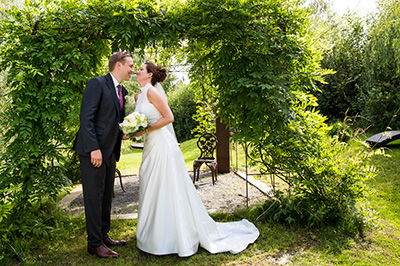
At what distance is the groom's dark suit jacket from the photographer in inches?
125

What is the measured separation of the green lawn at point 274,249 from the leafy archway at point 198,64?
39 cm

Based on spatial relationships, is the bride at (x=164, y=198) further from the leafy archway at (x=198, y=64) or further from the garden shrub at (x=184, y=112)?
the garden shrub at (x=184, y=112)

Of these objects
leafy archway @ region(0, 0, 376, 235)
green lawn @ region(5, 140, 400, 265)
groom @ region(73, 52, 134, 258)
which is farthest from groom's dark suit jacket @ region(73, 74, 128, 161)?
green lawn @ region(5, 140, 400, 265)

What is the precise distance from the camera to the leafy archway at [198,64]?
12.7 ft

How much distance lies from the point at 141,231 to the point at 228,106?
2052 millimetres

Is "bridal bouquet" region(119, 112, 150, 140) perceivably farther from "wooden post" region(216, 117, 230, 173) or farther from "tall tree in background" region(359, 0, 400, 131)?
"tall tree in background" region(359, 0, 400, 131)

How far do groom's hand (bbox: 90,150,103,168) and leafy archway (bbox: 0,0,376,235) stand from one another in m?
1.05

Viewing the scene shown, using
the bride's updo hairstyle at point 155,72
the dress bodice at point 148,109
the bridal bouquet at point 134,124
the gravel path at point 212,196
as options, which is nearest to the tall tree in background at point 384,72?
the gravel path at point 212,196

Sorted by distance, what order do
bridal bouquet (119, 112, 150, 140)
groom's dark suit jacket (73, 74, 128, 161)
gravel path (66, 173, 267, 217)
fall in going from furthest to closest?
gravel path (66, 173, 267, 217)
bridal bouquet (119, 112, 150, 140)
groom's dark suit jacket (73, 74, 128, 161)

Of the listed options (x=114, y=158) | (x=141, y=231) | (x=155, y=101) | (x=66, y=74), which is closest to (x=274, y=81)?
(x=155, y=101)

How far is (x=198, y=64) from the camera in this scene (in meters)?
4.41

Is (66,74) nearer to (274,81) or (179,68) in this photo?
(274,81)

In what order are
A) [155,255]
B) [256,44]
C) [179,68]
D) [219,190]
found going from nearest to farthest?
[155,255], [256,44], [219,190], [179,68]

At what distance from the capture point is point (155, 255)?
3508 millimetres
